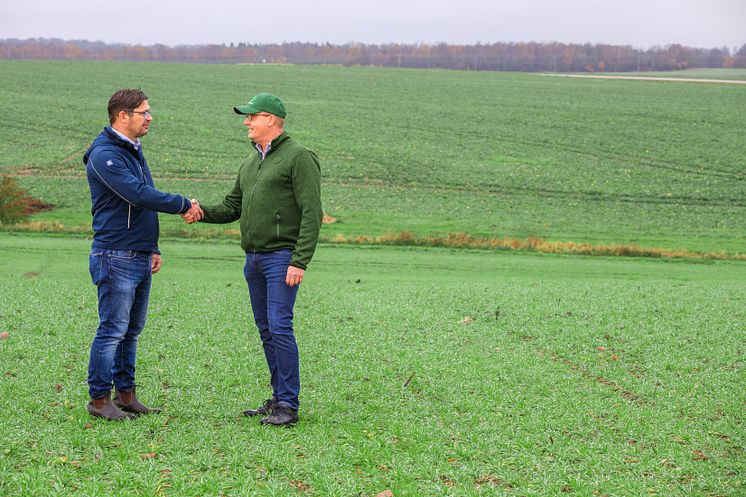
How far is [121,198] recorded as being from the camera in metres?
7.18

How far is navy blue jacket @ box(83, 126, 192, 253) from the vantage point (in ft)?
23.0

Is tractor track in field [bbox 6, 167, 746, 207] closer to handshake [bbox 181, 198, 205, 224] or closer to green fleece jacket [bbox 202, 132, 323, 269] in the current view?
handshake [bbox 181, 198, 205, 224]

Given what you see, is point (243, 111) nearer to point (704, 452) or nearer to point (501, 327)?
point (704, 452)

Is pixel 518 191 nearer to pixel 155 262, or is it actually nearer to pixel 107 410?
pixel 155 262

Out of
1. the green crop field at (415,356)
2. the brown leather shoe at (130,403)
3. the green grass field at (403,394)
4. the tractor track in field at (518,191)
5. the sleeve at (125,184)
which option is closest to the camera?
the green grass field at (403,394)

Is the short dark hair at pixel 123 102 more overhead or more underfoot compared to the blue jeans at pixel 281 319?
more overhead

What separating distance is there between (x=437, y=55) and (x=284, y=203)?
Result: 135 m

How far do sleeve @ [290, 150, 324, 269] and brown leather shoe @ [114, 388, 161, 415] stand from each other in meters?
1.86

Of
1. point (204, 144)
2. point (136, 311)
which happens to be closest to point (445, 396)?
point (136, 311)

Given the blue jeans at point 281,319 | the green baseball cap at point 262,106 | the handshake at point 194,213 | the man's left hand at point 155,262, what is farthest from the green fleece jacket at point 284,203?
the man's left hand at point 155,262

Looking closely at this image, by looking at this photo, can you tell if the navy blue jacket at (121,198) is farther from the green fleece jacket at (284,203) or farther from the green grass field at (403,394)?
the green grass field at (403,394)

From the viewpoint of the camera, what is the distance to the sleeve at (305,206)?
7203 mm

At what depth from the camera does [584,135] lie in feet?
162

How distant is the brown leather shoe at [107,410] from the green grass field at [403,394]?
0.12 meters
